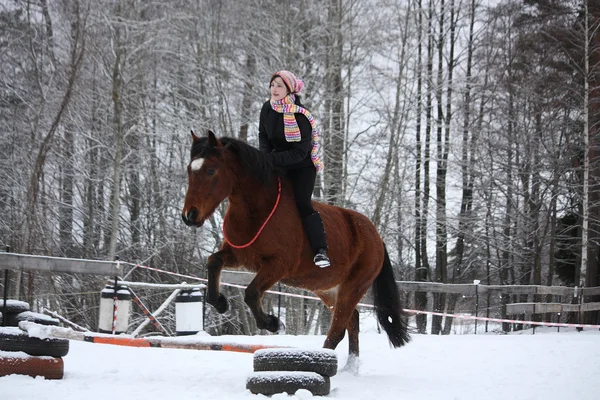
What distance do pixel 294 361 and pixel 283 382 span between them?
0.24m

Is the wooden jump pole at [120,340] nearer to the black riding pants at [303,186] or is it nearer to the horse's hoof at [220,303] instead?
the horse's hoof at [220,303]

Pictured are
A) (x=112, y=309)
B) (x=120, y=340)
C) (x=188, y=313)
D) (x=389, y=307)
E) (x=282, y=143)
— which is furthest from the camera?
(x=188, y=313)

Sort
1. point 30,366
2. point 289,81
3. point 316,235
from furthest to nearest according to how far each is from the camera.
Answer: point 289,81
point 316,235
point 30,366

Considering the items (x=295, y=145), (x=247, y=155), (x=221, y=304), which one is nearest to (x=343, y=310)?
(x=221, y=304)

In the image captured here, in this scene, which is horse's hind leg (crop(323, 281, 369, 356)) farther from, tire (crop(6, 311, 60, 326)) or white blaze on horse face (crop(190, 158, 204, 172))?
tire (crop(6, 311, 60, 326))

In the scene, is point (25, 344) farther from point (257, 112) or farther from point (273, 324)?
point (257, 112)

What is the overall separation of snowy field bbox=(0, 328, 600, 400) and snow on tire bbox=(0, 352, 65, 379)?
0.12 meters

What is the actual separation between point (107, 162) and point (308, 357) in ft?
55.0

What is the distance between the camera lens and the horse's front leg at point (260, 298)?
5.71 metres

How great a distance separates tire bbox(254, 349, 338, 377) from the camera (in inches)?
211

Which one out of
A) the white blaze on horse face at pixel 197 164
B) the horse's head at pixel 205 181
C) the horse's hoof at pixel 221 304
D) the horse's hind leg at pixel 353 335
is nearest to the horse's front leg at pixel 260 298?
the horse's hoof at pixel 221 304

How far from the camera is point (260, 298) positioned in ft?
19.0

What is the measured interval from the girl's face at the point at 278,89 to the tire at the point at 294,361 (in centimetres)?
245

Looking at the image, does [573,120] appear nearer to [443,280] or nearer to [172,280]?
[443,280]
